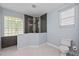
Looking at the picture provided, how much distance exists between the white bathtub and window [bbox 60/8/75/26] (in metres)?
1.40

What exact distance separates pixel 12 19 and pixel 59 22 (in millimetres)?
2203

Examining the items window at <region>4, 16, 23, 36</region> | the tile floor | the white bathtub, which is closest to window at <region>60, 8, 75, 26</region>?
the tile floor

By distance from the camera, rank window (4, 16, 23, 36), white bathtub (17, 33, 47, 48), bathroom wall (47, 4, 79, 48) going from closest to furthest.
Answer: bathroom wall (47, 4, 79, 48)
white bathtub (17, 33, 47, 48)
window (4, 16, 23, 36)

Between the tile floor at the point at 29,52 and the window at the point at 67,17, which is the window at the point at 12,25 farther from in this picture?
the window at the point at 67,17

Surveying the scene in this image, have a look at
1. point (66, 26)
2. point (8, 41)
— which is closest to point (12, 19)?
point (8, 41)

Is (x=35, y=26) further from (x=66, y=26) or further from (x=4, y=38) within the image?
(x=66, y=26)

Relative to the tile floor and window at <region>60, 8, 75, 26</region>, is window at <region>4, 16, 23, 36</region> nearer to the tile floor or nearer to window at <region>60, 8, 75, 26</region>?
the tile floor

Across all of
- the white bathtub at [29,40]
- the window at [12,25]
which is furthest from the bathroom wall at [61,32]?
the window at [12,25]

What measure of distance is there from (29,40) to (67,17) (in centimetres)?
194

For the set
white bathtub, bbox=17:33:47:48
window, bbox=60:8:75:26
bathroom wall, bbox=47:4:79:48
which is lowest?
white bathtub, bbox=17:33:47:48

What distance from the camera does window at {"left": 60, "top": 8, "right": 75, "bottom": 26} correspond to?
2.90 metres

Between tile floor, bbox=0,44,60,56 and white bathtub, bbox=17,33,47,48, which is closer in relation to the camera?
tile floor, bbox=0,44,60,56

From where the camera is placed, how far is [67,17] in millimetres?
3234

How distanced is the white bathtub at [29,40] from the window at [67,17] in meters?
1.40
